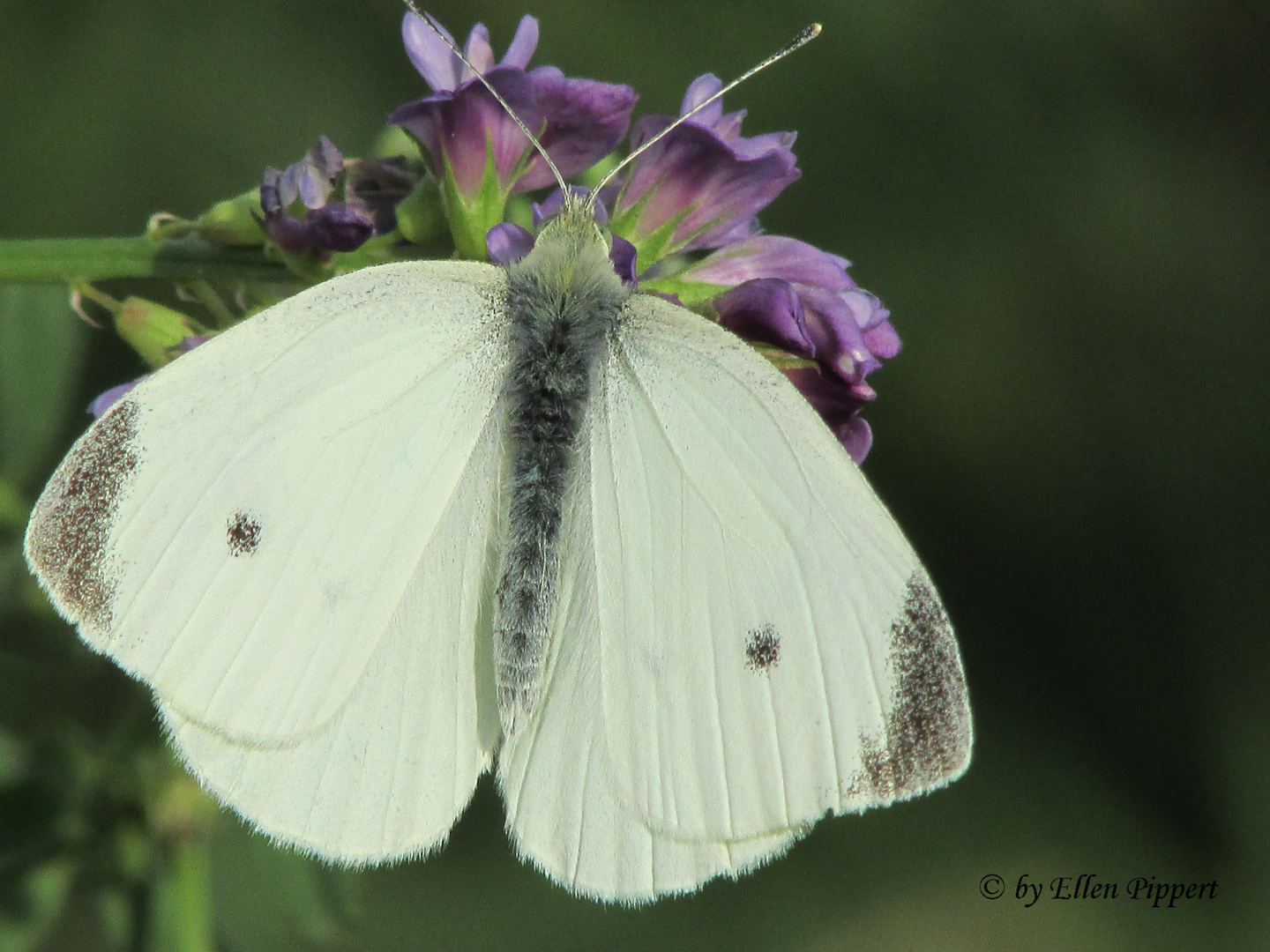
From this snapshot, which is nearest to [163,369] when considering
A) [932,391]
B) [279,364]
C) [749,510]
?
[279,364]

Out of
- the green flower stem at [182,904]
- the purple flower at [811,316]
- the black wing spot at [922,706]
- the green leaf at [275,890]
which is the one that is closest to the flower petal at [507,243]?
the purple flower at [811,316]

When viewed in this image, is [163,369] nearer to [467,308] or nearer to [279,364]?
[279,364]

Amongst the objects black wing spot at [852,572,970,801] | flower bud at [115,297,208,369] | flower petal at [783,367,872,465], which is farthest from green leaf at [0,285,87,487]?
black wing spot at [852,572,970,801]

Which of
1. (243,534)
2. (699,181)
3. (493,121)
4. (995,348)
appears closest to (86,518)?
(243,534)

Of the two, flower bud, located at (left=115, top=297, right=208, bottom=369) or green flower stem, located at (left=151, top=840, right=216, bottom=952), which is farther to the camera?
green flower stem, located at (left=151, top=840, right=216, bottom=952)

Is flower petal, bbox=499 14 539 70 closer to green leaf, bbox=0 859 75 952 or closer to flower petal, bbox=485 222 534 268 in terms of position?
flower petal, bbox=485 222 534 268

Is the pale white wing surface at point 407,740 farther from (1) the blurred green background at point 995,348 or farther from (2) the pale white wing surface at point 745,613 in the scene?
(1) the blurred green background at point 995,348
